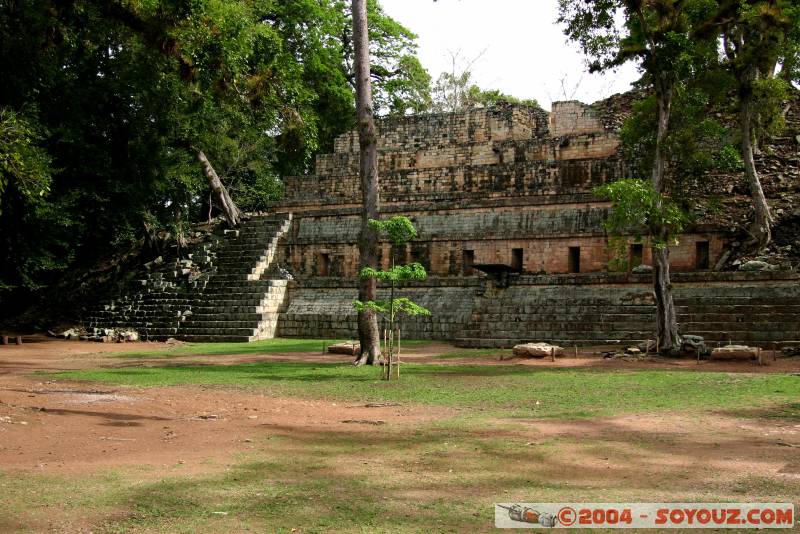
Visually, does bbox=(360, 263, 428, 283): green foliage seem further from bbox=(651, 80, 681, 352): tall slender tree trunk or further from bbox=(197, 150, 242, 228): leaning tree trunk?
bbox=(197, 150, 242, 228): leaning tree trunk

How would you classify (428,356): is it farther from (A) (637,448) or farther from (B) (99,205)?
(B) (99,205)

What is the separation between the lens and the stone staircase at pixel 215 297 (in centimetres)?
2217

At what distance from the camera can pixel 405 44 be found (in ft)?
121

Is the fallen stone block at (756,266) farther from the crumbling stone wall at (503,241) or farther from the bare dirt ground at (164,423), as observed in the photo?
the bare dirt ground at (164,423)

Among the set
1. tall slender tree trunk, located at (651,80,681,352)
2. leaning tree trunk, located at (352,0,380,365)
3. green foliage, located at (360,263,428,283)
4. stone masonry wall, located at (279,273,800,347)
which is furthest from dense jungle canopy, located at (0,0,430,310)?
tall slender tree trunk, located at (651,80,681,352)

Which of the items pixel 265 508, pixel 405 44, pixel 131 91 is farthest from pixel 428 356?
pixel 405 44

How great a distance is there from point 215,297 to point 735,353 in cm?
1452

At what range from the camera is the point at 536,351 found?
50.5ft

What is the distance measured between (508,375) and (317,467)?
695cm

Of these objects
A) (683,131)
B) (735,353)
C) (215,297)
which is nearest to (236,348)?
(215,297)

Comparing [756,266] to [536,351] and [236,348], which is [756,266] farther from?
[236,348]

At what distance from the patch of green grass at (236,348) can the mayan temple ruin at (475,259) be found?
1.08m

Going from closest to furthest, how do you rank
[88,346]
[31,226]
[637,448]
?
[637,448] < [88,346] < [31,226]

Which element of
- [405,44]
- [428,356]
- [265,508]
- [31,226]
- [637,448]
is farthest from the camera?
[405,44]
